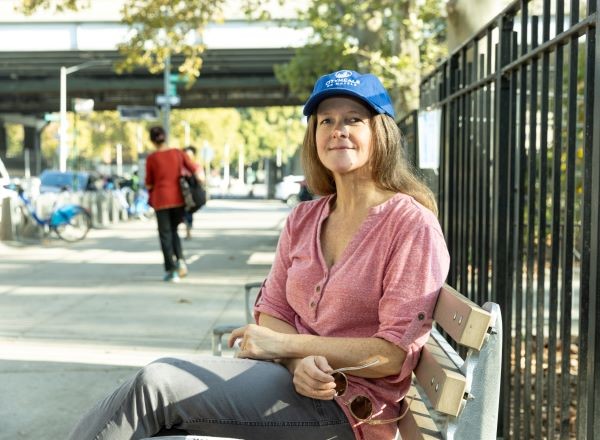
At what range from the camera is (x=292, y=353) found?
3059 millimetres

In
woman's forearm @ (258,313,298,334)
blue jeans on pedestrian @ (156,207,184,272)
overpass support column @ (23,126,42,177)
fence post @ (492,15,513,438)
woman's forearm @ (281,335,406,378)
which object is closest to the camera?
woman's forearm @ (281,335,406,378)

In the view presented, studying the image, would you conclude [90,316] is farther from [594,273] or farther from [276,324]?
[594,273]

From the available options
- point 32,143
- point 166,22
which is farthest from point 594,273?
point 32,143

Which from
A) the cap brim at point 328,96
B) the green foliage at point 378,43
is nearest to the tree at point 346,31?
the green foliage at point 378,43

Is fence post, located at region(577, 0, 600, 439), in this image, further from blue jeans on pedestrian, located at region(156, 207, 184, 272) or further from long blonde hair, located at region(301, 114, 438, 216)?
blue jeans on pedestrian, located at region(156, 207, 184, 272)

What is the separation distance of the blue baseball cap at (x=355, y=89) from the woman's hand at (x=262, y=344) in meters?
0.73

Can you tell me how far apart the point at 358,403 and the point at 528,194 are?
1.59 m

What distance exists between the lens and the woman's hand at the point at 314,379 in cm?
283

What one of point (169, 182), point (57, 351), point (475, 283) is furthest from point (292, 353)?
point (169, 182)

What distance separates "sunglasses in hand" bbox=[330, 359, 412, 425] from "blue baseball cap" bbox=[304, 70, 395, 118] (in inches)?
31.6

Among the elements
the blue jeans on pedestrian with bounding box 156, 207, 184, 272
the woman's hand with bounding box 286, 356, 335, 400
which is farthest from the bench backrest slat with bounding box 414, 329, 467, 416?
the blue jeans on pedestrian with bounding box 156, 207, 184, 272

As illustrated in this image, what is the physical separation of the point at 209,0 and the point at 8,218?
5.34 meters

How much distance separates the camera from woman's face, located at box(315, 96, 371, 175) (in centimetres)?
327

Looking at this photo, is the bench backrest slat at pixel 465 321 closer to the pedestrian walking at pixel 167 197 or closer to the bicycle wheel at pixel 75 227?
the pedestrian walking at pixel 167 197
